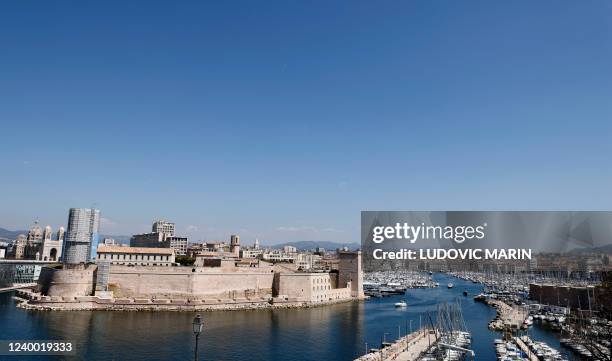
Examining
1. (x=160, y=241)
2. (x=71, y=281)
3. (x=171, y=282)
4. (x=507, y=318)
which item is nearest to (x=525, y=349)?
(x=507, y=318)

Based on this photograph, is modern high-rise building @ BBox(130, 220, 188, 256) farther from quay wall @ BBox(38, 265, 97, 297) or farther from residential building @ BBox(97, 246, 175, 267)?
quay wall @ BBox(38, 265, 97, 297)

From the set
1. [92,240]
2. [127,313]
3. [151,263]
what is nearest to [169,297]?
[127,313]

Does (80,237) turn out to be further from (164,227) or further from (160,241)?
(164,227)

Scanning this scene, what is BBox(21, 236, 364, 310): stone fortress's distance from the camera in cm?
3481

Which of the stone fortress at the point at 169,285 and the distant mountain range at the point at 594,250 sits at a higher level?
the distant mountain range at the point at 594,250

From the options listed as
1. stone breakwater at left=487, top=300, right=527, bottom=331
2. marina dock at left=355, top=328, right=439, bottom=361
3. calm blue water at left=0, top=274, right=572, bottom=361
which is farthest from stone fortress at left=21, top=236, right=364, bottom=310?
marina dock at left=355, top=328, right=439, bottom=361

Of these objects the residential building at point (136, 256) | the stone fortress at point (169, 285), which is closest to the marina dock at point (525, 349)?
the stone fortress at point (169, 285)

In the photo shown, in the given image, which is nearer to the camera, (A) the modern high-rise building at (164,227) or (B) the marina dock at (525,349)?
(B) the marina dock at (525,349)

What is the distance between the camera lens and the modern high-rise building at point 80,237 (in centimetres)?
4238

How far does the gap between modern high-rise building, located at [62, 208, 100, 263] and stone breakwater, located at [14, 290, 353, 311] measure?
16.7ft

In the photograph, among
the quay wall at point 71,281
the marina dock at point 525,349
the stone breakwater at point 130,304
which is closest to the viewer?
the marina dock at point 525,349

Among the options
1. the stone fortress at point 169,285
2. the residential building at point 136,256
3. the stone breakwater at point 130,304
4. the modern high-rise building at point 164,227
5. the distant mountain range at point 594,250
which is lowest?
the stone breakwater at point 130,304

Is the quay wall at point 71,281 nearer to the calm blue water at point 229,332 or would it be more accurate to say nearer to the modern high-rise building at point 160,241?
the calm blue water at point 229,332

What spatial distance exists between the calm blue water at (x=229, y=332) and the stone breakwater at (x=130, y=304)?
1.36m
